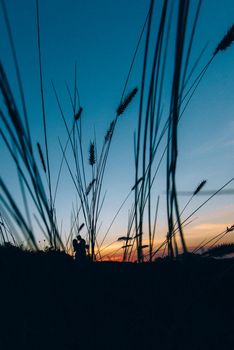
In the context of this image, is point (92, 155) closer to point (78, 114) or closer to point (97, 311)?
point (78, 114)

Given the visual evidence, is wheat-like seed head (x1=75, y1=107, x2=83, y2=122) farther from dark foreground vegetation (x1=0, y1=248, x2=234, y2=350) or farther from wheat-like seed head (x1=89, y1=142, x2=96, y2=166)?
dark foreground vegetation (x1=0, y1=248, x2=234, y2=350)

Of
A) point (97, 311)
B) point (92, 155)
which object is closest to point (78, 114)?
point (92, 155)

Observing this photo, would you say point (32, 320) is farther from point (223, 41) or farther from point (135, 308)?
point (223, 41)

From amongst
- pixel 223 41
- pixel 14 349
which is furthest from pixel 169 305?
pixel 223 41

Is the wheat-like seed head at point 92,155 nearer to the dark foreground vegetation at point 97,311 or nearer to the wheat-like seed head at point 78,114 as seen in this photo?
the wheat-like seed head at point 78,114

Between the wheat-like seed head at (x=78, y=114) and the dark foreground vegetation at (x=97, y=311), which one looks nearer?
the dark foreground vegetation at (x=97, y=311)

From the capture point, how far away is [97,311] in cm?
101

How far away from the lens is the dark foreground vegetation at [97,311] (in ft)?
2.78

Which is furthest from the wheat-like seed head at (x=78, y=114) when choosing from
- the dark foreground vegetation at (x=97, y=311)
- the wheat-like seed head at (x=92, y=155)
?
the dark foreground vegetation at (x=97, y=311)

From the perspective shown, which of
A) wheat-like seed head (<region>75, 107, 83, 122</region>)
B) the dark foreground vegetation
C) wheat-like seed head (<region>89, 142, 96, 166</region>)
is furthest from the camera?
wheat-like seed head (<region>89, 142, 96, 166</region>)

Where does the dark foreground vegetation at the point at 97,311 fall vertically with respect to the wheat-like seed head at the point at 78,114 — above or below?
below

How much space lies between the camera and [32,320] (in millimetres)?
1119

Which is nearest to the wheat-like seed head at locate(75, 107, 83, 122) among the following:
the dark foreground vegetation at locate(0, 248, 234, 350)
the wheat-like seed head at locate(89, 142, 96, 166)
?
the wheat-like seed head at locate(89, 142, 96, 166)

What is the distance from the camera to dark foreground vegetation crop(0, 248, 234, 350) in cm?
85
